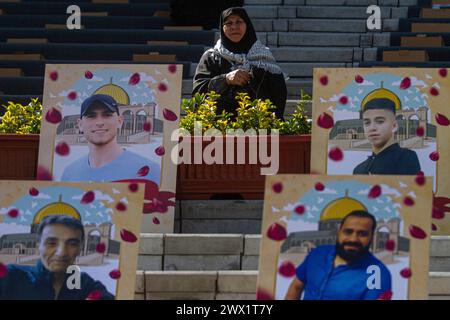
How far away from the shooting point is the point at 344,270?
789cm

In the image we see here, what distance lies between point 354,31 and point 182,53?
200 centimetres

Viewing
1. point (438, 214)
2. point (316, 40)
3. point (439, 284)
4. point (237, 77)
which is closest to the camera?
point (439, 284)

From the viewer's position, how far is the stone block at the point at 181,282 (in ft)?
28.9

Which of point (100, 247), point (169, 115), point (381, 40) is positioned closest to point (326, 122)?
point (169, 115)

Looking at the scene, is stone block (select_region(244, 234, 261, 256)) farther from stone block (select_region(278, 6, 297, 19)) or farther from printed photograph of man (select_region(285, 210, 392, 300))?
stone block (select_region(278, 6, 297, 19))

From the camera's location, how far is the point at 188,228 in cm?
1038

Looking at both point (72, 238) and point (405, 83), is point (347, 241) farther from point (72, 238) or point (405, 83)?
point (405, 83)

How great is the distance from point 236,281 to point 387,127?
1.92m

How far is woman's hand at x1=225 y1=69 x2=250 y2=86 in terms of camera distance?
11906mm

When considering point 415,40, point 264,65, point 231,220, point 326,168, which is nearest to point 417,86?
point 326,168

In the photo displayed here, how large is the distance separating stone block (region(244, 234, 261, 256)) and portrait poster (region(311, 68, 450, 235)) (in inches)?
30.8

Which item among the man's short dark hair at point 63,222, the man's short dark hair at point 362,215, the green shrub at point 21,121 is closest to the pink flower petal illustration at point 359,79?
the green shrub at point 21,121

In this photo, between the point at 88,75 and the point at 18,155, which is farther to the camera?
the point at 18,155

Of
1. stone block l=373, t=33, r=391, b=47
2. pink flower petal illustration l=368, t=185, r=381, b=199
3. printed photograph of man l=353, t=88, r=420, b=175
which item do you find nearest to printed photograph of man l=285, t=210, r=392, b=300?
pink flower petal illustration l=368, t=185, r=381, b=199
